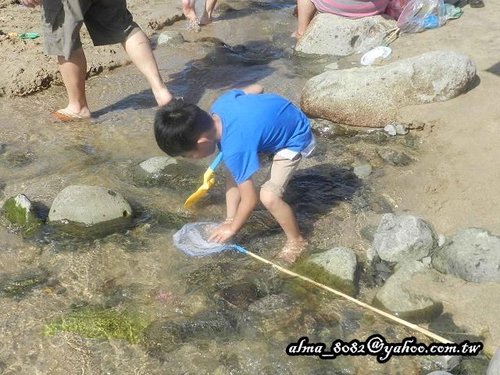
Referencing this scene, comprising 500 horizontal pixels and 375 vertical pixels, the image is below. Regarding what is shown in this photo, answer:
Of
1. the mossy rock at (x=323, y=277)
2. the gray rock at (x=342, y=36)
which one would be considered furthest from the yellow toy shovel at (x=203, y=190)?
the gray rock at (x=342, y=36)

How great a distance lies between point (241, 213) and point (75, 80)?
6.92 feet

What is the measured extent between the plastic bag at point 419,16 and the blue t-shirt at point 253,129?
10.7 ft

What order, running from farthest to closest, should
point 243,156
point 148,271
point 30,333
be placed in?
1. point 148,271
2. point 243,156
3. point 30,333

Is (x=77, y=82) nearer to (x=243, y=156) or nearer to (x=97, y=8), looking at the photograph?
(x=97, y=8)

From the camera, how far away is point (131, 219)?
3904 mm

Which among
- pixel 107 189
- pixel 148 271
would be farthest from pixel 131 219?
pixel 148 271

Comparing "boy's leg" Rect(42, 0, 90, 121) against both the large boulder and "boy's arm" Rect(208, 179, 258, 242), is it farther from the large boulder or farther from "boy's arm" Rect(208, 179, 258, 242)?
"boy's arm" Rect(208, 179, 258, 242)

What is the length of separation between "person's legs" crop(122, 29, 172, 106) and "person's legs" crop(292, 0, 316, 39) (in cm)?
237

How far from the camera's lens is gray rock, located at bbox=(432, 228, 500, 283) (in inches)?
130

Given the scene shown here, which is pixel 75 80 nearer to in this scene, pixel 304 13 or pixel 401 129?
pixel 401 129

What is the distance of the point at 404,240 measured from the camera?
3.58 metres

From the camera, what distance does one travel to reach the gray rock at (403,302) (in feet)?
10.5

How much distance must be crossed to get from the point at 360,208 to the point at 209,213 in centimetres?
93

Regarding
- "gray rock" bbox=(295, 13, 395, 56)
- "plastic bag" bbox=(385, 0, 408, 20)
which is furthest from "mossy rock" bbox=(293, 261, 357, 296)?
"plastic bag" bbox=(385, 0, 408, 20)
